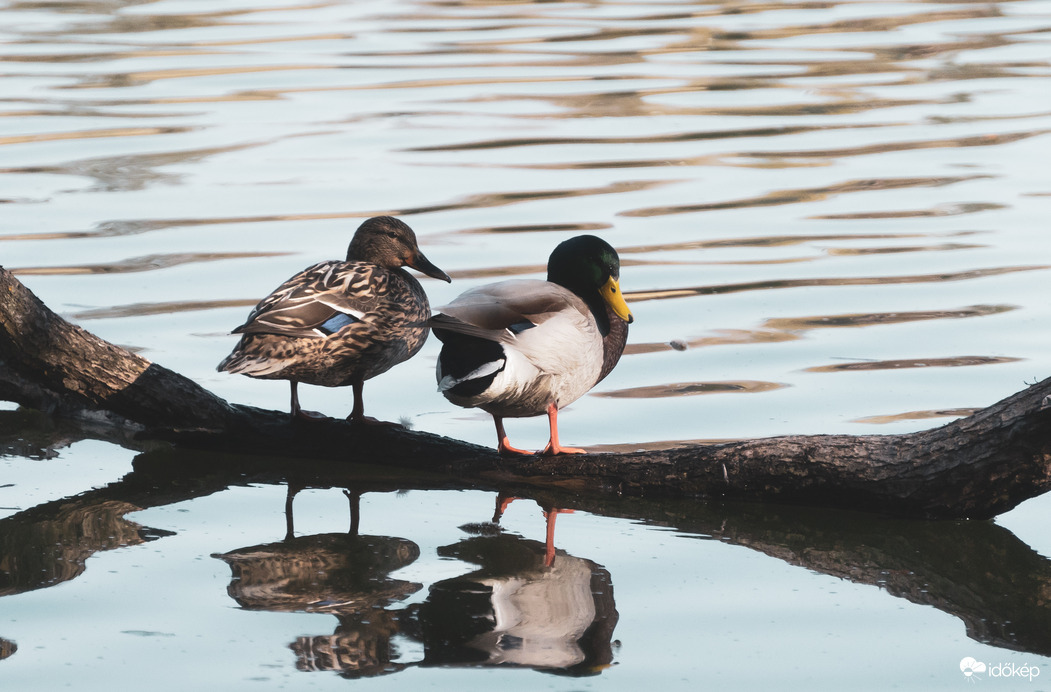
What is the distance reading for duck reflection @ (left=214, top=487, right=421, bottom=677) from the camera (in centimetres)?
390

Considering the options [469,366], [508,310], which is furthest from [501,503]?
[508,310]

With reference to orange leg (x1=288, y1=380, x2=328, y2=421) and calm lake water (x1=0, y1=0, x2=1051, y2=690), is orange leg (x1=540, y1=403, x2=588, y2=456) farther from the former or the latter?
orange leg (x1=288, y1=380, x2=328, y2=421)

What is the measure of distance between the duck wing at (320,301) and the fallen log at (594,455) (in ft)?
1.61

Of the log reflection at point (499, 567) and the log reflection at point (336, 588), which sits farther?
the log reflection at point (499, 567)

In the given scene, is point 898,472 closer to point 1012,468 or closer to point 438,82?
point 1012,468

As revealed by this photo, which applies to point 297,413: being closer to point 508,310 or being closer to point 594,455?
point 508,310

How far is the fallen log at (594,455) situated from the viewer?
4.58 m

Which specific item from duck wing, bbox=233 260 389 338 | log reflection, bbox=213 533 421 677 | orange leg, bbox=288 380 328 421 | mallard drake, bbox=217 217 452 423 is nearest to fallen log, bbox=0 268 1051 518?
orange leg, bbox=288 380 328 421

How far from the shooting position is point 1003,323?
7.65m

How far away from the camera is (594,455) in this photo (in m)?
5.20

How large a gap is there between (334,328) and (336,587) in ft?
3.97

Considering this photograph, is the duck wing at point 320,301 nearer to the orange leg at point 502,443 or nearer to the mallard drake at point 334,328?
the mallard drake at point 334,328

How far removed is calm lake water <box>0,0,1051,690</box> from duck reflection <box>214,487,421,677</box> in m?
0.02

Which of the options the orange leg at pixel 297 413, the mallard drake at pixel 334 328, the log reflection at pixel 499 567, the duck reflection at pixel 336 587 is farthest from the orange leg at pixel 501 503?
the orange leg at pixel 297 413
